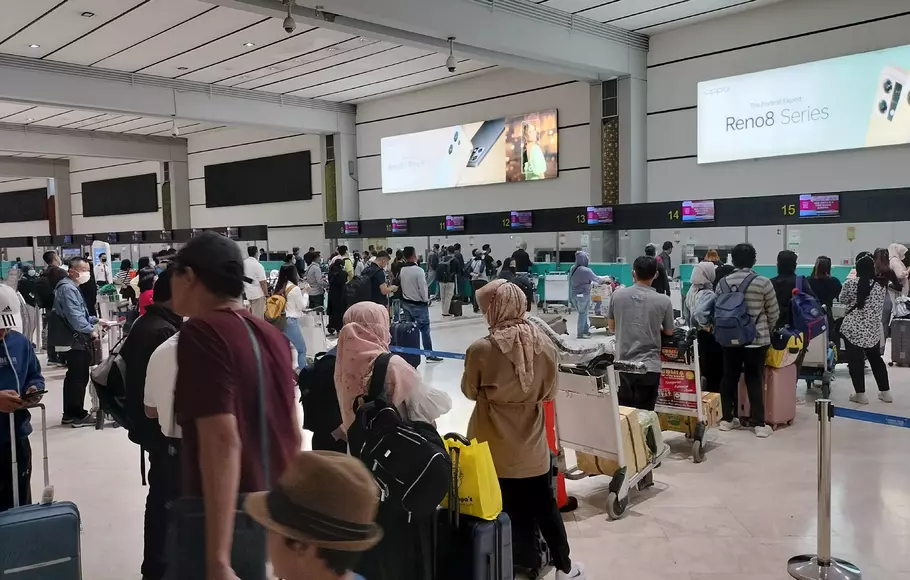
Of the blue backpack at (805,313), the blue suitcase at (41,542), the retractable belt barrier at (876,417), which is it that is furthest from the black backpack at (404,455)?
the blue backpack at (805,313)

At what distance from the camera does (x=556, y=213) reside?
45.7 feet

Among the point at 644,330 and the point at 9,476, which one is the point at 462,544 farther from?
the point at 644,330

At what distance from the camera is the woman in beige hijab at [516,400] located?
292cm

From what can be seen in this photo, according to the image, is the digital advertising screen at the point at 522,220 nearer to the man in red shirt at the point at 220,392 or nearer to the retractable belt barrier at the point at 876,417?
the retractable belt barrier at the point at 876,417

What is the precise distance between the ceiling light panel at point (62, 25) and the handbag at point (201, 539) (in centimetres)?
1131

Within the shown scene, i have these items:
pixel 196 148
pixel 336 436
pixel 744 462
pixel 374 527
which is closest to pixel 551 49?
pixel 744 462

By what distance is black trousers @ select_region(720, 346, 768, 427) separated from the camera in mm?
5531

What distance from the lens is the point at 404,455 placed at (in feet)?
6.16

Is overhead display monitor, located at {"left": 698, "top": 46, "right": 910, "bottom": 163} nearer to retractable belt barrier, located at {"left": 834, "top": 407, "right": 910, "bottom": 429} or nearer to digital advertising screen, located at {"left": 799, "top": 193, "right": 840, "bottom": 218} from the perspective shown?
digital advertising screen, located at {"left": 799, "top": 193, "right": 840, "bottom": 218}

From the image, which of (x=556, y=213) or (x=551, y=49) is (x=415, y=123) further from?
(x=551, y=49)

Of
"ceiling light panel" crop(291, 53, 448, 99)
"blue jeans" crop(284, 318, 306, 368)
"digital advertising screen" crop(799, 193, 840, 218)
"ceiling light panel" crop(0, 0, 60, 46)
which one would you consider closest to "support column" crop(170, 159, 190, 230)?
"ceiling light panel" crop(291, 53, 448, 99)

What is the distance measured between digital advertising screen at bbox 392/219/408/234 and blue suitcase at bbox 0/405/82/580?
14.8 metres

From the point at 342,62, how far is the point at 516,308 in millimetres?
12349

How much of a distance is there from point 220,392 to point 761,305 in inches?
205
